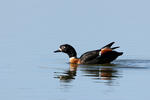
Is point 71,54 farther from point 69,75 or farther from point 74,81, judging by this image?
point 74,81

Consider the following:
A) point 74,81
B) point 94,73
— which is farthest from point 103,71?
point 74,81

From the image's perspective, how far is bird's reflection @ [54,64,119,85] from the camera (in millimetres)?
16928

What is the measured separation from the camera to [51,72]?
1878 centimetres

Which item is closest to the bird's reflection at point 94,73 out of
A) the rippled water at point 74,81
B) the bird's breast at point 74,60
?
the rippled water at point 74,81

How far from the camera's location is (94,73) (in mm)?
18484

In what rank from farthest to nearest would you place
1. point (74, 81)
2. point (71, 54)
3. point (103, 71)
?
point (71, 54), point (103, 71), point (74, 81)

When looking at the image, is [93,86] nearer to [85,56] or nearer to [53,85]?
[53,85]

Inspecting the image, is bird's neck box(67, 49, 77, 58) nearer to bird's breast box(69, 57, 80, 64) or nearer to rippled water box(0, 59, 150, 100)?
bird's breast box(69, 57, 80, 64)

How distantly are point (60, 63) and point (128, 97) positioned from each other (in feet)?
29.9

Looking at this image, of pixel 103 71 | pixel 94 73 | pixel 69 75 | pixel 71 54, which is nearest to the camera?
pixel 69 75

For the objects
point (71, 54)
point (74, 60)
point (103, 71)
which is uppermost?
point (71, 54)

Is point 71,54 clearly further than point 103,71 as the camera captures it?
Yes

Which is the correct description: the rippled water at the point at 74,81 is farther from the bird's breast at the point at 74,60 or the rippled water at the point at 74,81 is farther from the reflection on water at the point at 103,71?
the bird's breast at the point at 74,60

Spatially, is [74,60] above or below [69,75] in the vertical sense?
above
